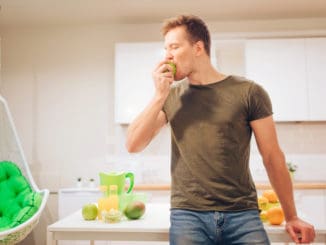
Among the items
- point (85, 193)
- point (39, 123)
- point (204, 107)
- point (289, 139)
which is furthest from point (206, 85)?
point (39, 123)

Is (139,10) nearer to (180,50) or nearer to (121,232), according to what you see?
(180,50)

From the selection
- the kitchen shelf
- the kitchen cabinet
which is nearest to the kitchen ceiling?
the kitchen cabinet

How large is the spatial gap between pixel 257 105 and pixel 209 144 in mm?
216

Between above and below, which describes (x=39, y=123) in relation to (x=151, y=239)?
above

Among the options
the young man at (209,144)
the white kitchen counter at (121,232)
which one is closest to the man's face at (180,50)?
the young man at (209,144)

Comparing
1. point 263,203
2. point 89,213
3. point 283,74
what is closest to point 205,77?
point 263,203

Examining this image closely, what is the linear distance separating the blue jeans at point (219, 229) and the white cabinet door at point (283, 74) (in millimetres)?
2489

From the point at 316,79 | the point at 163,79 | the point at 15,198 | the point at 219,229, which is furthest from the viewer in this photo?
the point at 316,79

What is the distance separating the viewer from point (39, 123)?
395 centimetres

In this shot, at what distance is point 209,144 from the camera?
1.18 metres

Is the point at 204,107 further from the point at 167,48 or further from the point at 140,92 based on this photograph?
the point at 140,92

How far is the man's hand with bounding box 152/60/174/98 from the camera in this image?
1245 millimetres

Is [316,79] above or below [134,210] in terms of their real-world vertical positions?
above

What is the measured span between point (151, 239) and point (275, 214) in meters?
0.46
